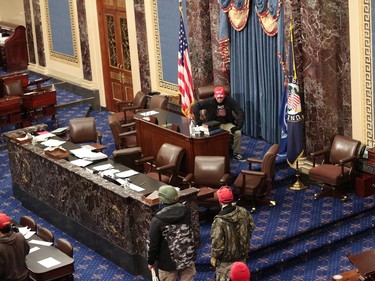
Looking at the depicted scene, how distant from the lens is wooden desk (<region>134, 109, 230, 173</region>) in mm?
13641

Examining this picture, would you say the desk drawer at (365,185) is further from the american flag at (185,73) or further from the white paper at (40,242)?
the white paper at (40,242)

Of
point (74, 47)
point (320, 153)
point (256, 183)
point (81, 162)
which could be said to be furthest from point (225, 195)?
point (74, 47)

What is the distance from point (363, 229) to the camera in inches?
488

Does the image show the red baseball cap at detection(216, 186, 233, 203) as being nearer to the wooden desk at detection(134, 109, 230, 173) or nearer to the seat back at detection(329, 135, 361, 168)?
the wooden desk at detection(134, 109, 230, 173)

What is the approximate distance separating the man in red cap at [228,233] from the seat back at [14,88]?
9021mm

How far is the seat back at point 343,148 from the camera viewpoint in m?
13.1

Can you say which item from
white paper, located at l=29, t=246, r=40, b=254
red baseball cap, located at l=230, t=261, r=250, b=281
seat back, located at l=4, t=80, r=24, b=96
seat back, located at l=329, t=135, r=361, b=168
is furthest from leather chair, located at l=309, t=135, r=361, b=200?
seat back, located at l=4, t=80, r=24, b=96

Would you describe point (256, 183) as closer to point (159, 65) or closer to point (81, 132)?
point (81, 132)

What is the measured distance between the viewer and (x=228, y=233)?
9.77 meters

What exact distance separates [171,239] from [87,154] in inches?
147

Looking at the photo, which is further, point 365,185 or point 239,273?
point 365,185

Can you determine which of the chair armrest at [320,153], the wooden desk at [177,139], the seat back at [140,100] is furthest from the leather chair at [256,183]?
the seat back at [140,100]

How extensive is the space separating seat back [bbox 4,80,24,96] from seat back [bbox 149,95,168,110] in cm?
317

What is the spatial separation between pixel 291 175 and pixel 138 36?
4908 millimetres
